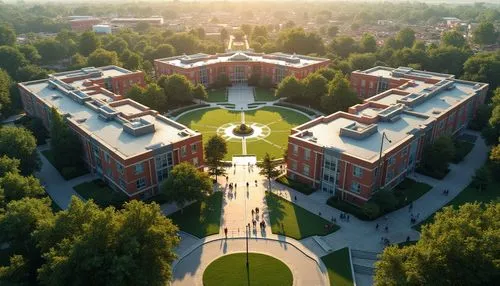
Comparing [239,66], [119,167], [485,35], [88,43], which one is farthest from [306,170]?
[485,35]

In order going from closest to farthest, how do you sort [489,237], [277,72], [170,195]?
1. [489,237]
2. [170,195]
3. [277,72]

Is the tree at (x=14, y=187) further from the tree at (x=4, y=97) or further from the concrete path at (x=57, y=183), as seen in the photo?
the tree at (x=4, y=97)

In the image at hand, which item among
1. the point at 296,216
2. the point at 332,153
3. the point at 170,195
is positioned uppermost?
the point at 332,153

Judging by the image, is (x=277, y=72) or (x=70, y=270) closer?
(x=70, y=270)

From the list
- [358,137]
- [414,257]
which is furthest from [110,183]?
[414,257]

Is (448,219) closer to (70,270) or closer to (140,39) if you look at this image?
(70,270)
